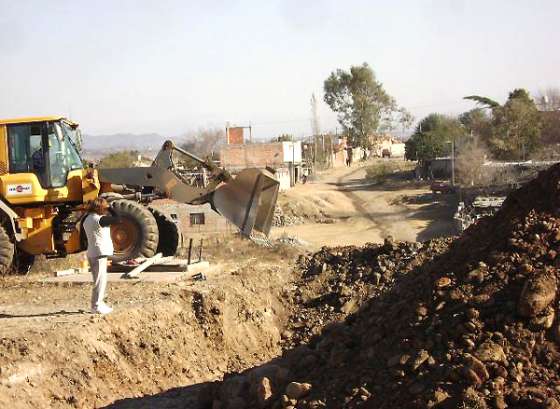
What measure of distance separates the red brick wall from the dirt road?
2635 millimetres

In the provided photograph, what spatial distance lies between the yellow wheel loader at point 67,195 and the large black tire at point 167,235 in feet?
3.63

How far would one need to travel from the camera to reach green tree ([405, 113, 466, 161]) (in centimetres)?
4700

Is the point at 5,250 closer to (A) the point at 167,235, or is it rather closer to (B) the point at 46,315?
(B) the point at 46,315

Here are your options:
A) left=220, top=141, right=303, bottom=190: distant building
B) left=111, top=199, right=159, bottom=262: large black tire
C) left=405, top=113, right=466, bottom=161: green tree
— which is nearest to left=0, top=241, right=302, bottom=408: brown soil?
left=111, top=199, right=159, bottom=262: large black tire

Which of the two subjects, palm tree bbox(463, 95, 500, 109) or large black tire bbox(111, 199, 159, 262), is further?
palm tree bbox(463, 95, 500, 109)

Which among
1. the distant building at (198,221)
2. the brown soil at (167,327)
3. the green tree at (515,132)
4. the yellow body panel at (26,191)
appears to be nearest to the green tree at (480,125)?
the green tree at (515,132)

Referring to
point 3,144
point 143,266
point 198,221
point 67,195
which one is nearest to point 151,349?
point 143,266

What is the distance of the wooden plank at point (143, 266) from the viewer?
11.3 meters

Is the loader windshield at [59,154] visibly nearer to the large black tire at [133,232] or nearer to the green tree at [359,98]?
the large black tire at [133,232]

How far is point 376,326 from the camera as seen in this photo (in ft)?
20.4

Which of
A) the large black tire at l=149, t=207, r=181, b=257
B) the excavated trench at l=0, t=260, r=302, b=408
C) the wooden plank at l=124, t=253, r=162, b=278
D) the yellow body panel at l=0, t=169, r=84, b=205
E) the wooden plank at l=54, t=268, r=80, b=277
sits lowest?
the excavated trench at l=0, t=260, r=302, b=408

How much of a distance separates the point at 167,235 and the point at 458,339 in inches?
340

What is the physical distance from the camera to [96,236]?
8.70m

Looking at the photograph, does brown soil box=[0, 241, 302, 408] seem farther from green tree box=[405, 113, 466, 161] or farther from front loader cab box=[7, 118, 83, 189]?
green tree box=[405, 113, 466, 161]
